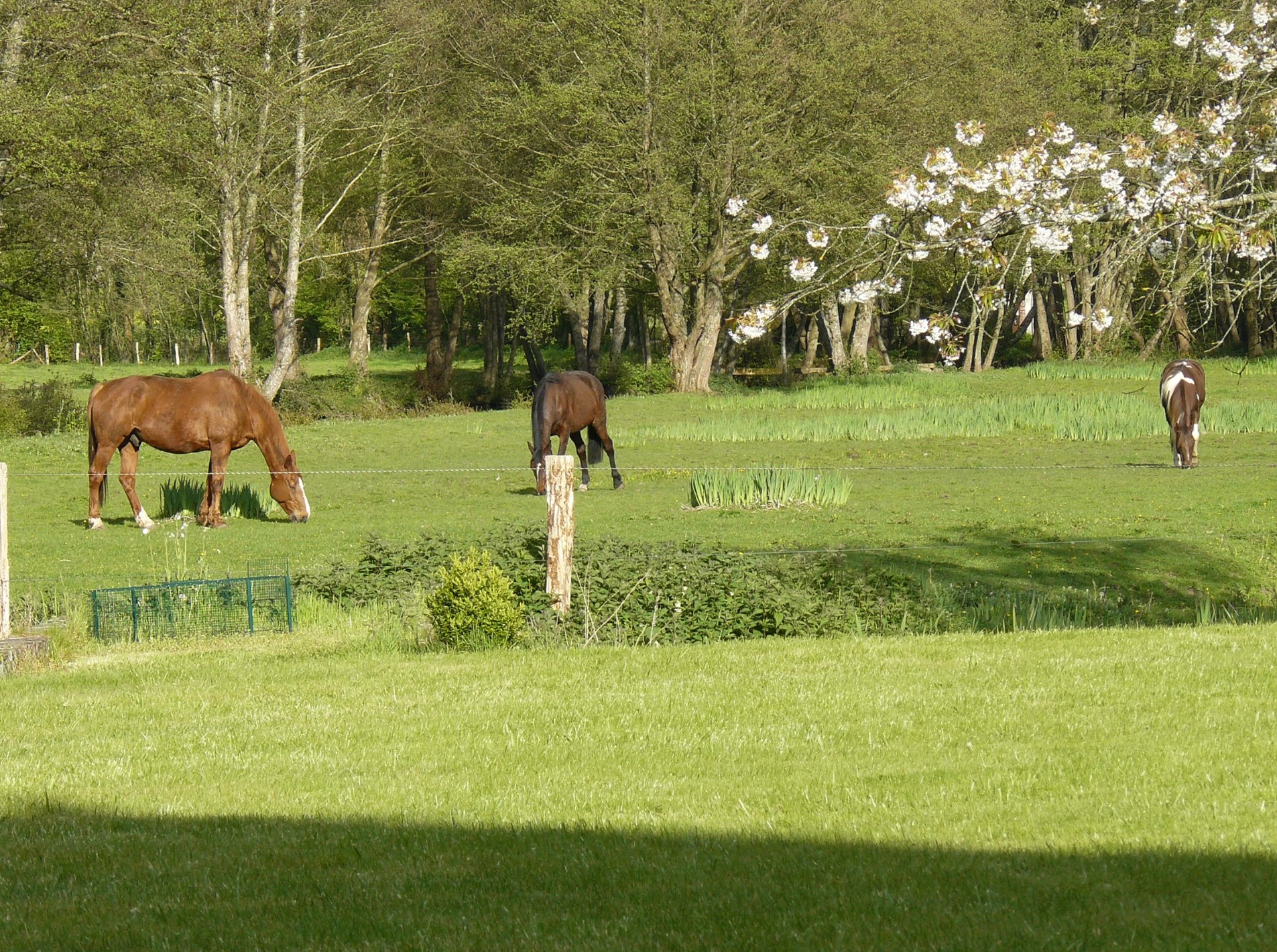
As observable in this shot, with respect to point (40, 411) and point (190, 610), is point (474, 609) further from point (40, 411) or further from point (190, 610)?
point (40, 411)

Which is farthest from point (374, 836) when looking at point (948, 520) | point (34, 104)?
point (34, 104)

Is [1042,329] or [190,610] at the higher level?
[1042,329]

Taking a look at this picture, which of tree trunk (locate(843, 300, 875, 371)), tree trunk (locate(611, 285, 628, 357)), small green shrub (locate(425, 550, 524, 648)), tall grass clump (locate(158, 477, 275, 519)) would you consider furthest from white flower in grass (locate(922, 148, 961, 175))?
tree trunk (locate(611, 285, 628, 357))

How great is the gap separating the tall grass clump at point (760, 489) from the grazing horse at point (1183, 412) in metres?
8.16

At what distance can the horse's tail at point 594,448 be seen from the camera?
24.2 metres

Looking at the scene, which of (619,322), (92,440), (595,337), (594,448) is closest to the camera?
(92,440)

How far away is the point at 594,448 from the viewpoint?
24.5 meters

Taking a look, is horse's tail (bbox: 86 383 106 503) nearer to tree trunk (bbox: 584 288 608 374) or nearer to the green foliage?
the green foliage

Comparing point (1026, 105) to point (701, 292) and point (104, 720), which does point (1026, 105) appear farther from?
point (104, 720)

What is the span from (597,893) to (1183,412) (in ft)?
74.2

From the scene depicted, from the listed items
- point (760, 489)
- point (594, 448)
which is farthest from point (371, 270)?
point (760, 489)

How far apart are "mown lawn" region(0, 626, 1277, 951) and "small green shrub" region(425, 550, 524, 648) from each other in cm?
129

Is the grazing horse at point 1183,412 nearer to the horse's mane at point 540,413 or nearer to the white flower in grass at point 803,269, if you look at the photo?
the horse's mane at point 540,413

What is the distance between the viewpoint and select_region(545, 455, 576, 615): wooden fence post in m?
11.3
